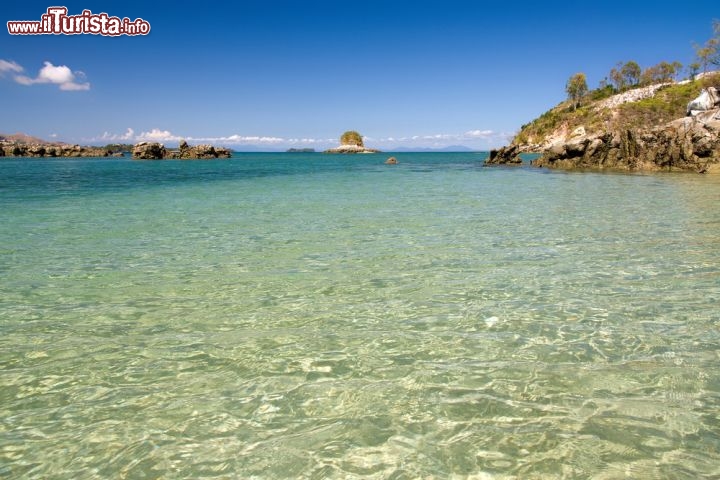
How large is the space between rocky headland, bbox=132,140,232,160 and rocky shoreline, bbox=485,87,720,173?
93.8 m

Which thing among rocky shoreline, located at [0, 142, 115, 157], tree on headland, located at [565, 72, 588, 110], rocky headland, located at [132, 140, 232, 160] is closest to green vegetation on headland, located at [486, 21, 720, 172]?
tree on headland, located at [565, 72, 588, 110]

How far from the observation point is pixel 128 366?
541 centimetres

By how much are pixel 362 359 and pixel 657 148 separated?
5303cm

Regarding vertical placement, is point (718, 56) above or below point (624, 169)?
above

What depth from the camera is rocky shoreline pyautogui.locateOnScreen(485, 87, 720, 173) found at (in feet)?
139

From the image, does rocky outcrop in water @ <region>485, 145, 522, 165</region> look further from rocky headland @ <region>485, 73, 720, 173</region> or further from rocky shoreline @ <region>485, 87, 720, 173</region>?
rocky shoreline @ <region>485, 87, 720, 173</region>

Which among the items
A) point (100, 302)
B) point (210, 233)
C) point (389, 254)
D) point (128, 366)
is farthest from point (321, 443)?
point (210, 233)

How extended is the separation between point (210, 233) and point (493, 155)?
64065mm

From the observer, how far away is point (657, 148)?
46.3m

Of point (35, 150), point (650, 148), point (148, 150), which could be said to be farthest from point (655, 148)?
point (35, 150)

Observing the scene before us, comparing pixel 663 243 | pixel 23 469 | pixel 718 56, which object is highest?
pixel 718 56

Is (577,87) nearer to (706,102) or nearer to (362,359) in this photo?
(706,102)

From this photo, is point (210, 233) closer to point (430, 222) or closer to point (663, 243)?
point (430, 222)

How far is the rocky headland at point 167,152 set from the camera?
11569 centimetres
